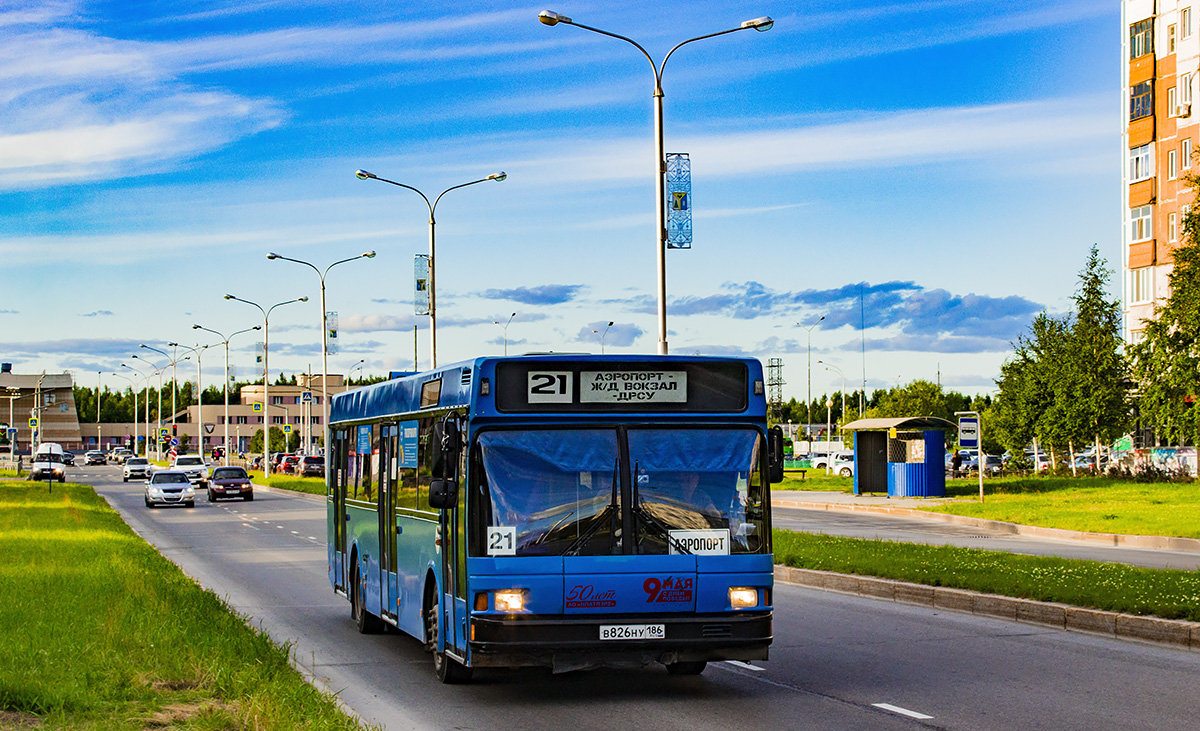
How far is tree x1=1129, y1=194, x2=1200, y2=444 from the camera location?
135ft

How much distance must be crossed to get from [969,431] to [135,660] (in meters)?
28.3

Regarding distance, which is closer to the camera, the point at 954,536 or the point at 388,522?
the point at 388,522

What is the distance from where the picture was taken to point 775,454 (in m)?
10.0

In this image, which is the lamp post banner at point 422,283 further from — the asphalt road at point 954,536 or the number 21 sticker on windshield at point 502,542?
the number 21 sticker on windshield at point 502,542

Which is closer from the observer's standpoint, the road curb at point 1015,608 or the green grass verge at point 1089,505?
the road curb at point 1015,608

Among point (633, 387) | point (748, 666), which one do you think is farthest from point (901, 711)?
point (633, 387)

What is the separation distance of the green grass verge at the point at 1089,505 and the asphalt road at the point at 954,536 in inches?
53.2

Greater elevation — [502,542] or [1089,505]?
[502,542]

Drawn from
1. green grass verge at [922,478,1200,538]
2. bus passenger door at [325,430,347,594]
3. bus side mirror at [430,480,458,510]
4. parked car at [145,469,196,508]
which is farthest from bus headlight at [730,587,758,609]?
parked car at [145,469,196,508]

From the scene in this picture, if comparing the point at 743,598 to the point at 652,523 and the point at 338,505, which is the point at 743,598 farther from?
the point at 338,505

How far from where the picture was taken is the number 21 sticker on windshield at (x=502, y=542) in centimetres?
954

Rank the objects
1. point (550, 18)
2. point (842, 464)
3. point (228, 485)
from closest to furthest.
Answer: point (550, 18)
point (228, 485)
point (842, 464)

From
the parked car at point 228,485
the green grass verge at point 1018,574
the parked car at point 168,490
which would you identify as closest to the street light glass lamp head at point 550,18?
the green grass verge at point 1018,574

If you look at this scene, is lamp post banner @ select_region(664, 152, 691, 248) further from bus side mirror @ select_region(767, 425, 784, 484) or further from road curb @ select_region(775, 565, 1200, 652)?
bus side mirror @ select_region(767, 425, 784, 484)
